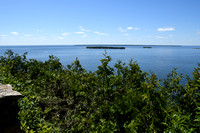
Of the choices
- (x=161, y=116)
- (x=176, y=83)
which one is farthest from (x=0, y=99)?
(x=176, y=83)

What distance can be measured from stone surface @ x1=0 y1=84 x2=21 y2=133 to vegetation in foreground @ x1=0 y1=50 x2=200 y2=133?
0.76ft

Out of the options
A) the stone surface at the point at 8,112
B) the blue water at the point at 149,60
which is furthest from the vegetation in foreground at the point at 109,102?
the blue water at the point at 149,60

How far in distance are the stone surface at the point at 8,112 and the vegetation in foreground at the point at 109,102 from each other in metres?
0.23

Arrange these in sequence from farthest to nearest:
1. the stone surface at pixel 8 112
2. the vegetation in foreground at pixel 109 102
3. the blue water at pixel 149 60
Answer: the blue water at pixel 149 60
the vegetation in foreground at pixel 109 102
the stone surface at pixel 8 112

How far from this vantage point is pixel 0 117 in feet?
10.7

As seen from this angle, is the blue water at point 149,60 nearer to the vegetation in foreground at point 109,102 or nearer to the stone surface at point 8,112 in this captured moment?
the vegetation in foreground at point 109,102

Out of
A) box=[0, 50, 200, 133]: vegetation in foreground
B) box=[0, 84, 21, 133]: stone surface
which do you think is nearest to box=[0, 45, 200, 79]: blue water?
box=[0, 50, 200, 133]: vegetation in foreground

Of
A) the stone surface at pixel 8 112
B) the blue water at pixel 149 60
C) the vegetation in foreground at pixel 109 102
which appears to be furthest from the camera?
the blue water at pixel 149 60

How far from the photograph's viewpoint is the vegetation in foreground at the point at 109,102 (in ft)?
13.3

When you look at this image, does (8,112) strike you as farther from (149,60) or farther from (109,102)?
(149,60)

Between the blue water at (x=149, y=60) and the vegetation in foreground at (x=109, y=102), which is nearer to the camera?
the vegetation in foreground at (x=109, y=102)

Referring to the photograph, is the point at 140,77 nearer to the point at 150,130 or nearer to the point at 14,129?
the point at 150,130

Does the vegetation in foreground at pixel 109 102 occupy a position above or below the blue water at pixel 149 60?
above

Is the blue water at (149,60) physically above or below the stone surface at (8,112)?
below
